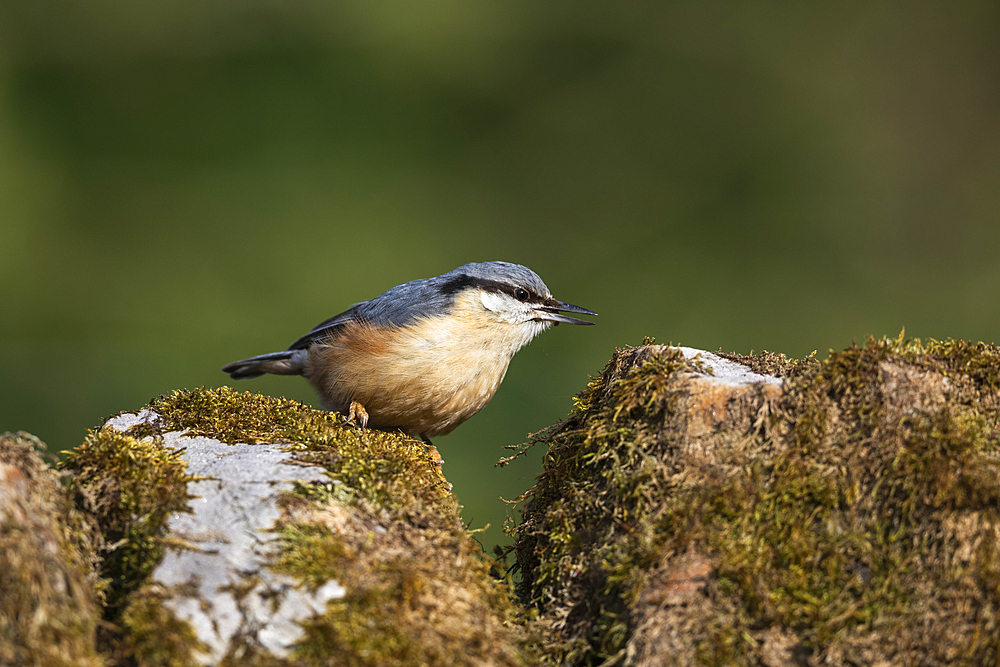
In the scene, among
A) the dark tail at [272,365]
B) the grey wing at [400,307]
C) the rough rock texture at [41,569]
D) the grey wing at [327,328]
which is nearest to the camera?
the rough rock texture at [41,569]

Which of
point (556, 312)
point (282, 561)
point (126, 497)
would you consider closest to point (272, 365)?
point (556, 312)

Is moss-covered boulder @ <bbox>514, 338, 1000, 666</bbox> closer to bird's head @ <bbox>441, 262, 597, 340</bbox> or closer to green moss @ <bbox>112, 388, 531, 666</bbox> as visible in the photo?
green moss @ <bbox>112, 388, 531, 666</bbox>

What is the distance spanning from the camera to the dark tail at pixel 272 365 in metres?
3.61

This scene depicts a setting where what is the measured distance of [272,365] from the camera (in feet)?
12.2

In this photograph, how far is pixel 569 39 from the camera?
299 inches

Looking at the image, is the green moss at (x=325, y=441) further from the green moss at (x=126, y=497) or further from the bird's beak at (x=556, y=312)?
the bird's beak at (x=556, y=312)

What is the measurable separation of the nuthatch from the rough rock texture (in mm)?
1542

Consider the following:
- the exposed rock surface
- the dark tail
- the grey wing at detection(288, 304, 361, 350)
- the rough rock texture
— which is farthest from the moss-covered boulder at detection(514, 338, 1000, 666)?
the dark tail

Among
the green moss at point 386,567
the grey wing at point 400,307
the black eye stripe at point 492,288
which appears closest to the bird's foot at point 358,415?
the grey wing at point 400,307

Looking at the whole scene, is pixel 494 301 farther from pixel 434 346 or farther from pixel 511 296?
pixel 434 346

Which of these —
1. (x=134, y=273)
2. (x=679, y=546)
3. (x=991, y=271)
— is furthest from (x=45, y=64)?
(x=991, y=271)

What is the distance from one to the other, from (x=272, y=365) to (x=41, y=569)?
101 inches

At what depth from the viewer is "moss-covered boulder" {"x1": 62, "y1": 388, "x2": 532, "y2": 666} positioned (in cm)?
125

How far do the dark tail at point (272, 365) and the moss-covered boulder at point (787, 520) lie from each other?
2.13 m
